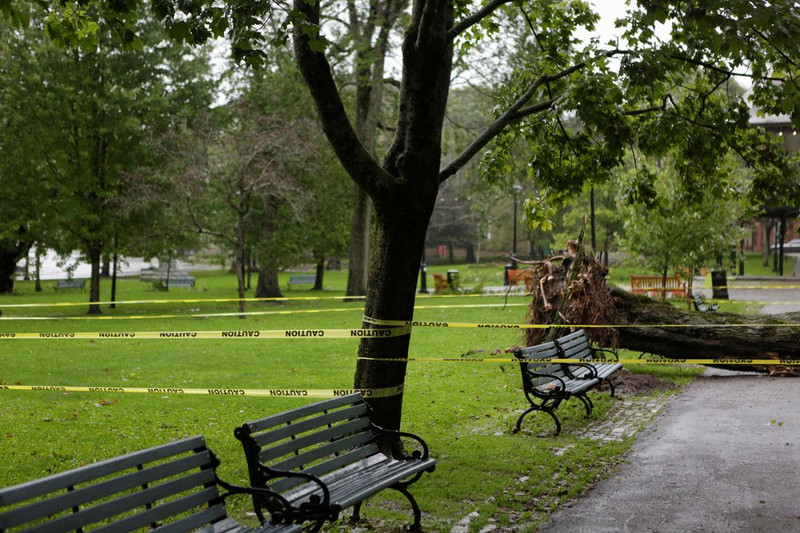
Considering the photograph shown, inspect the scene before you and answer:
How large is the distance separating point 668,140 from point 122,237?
2098 centimetres

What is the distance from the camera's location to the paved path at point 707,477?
19.7ft

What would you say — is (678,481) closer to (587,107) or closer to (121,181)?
(587,107)

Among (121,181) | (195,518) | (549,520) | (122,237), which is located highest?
(121,181)

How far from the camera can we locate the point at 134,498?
4.16m

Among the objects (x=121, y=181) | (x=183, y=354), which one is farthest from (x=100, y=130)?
(x=183, y=354)

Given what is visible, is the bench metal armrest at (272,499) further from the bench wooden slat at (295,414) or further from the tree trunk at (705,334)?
the tree trunk at (705,334)

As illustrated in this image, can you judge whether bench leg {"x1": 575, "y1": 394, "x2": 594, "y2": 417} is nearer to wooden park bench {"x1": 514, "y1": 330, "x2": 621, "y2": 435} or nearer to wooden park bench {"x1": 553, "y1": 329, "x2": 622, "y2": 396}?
wooden park bench {"x1": 514, "y1": 330, "x2": 621, "y2": 435}

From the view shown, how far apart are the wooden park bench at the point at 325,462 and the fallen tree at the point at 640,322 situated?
660 centimetres

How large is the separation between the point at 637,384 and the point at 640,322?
149cm

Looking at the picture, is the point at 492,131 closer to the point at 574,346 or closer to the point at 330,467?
the point at 330,467

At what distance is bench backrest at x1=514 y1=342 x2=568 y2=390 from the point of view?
9.23 meters

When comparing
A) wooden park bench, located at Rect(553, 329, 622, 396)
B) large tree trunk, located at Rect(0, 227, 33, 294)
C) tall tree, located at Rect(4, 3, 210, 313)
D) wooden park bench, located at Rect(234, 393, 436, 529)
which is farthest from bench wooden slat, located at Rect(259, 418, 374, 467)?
large tree trunk, located at Rect(0, 227, 33, 294)

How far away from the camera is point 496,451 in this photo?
8102 mm

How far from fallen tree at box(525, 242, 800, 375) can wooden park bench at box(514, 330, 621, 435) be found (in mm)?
1470
